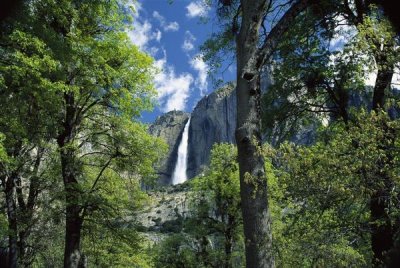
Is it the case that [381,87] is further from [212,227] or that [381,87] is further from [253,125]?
[212,227]

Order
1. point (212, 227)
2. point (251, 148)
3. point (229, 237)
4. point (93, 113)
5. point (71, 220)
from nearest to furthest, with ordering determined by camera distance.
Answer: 1. point (251, 148)
2. point (71, 220)
3. point (93, 113)
4. point (229, 237)
5. point (212, 227)

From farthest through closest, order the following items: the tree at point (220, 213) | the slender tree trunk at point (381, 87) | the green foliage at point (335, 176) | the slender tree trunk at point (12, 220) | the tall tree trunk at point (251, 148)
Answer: the tree at point (220, 213) < the slender tree trunk at point (12, 220) < the slender tree trunk at point (381, 87) < the green foliage at point (335, 176) < the tall tree trunk at point (251, 148)

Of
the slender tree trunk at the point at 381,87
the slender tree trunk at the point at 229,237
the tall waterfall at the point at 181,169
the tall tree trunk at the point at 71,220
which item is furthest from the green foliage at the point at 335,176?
the tall waterfall at the point at 181,169

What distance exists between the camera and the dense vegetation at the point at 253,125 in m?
6.23

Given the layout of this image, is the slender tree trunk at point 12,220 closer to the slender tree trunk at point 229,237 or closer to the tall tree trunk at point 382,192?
the tall tree trunk at point 382,192

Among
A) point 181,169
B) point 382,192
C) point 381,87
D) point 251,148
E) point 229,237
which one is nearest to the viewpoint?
point 251,148

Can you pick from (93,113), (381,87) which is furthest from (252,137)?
(93,113)

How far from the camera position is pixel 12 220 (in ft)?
57.8

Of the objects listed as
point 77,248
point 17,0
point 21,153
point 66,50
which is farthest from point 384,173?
point 21,153

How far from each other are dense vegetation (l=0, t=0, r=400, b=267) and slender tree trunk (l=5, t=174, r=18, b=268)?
59 millimetres

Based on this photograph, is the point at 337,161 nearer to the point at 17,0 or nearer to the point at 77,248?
the point at 17,0

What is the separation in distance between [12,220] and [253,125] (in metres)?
14.7

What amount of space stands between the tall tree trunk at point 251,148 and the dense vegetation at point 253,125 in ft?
0.06

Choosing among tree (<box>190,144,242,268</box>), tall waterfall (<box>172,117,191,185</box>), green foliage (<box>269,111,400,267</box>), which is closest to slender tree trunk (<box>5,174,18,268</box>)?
tree (<box>190,144,242,268</box>)
